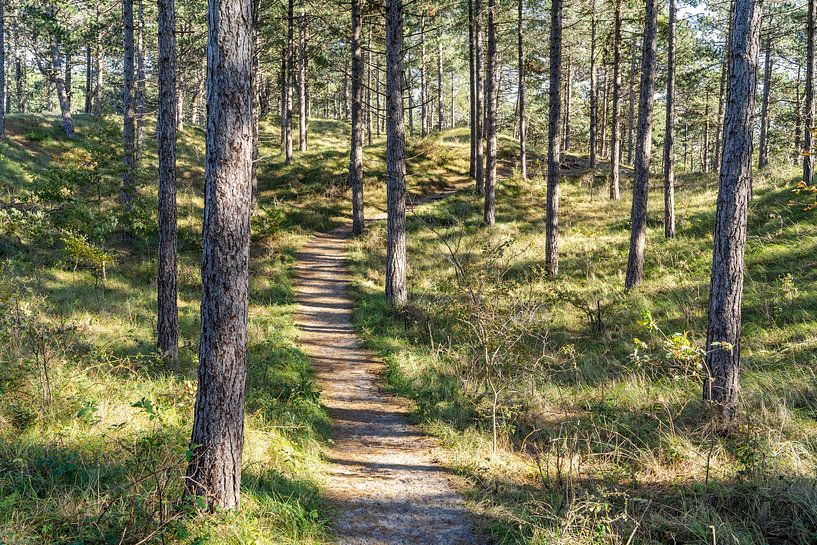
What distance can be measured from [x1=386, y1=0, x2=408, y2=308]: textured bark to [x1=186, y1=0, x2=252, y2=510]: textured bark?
26.2 feet

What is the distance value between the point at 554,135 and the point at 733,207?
32.2 ft

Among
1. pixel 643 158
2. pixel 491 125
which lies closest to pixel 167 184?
pixel 643 158

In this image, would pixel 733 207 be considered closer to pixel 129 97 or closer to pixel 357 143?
pixel 357 143

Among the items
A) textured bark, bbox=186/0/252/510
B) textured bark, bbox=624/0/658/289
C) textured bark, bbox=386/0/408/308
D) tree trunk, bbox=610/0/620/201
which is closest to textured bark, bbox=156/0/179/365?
textured bark, bbox=186/0/252/510

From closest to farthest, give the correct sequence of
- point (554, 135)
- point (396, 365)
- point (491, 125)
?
point (396, 365) < point (554, 135) < point (491, 125)

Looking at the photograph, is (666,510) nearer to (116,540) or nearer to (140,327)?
(116,540)

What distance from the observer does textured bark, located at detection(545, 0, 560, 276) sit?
48.3ft

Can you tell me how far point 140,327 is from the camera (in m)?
9.92

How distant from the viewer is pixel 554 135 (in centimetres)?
1550

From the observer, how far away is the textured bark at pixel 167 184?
840 cm

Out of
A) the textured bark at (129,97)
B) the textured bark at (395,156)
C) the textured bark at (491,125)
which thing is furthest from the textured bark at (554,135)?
the textured bark at (129,97)

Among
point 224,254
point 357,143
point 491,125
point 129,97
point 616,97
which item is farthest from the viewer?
point 616,97

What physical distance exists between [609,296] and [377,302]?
21.4 feet

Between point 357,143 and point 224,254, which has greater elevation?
point 357,143
